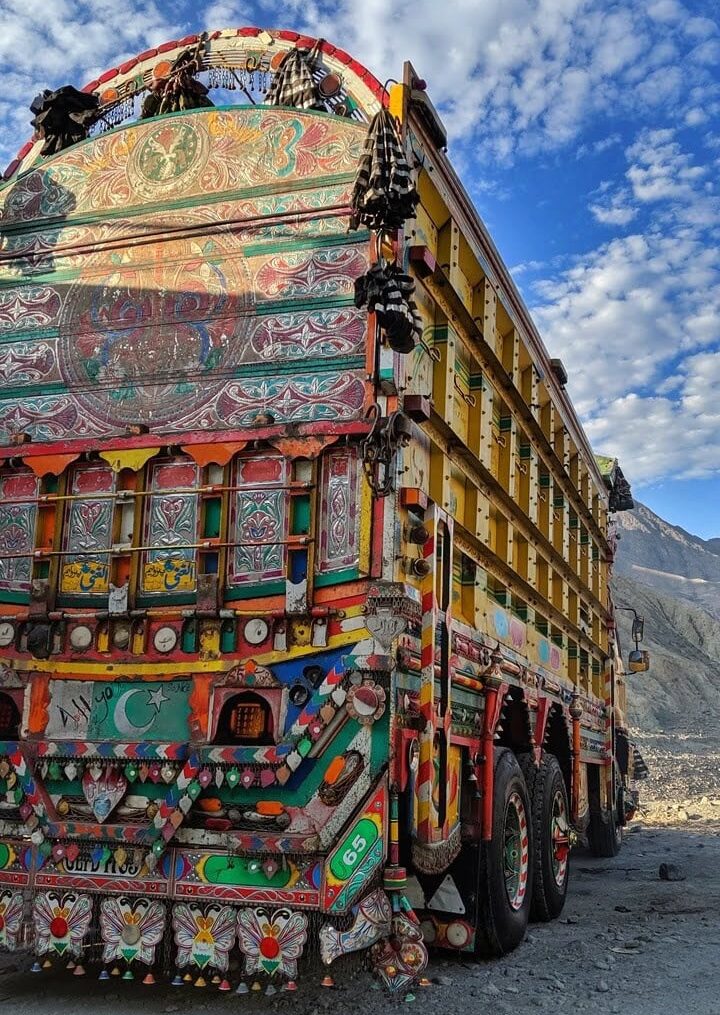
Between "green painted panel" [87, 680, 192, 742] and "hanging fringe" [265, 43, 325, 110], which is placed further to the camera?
"hanging fringe" [265, 43, 325, 110]

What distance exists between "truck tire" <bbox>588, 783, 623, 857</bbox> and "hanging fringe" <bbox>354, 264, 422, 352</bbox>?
8092 millimetres

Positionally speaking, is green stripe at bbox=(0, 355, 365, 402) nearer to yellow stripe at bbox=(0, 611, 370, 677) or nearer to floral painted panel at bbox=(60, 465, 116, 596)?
floral painted panel at bbox=(60, 465, 116, 596)

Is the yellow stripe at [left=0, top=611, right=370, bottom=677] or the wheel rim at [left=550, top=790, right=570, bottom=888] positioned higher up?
the yellow stripe at [left=0, top=611, right=370, bottom=677]

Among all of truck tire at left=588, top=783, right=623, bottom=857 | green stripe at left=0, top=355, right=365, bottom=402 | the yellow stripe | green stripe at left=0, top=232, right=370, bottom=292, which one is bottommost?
truck tire at left=588, top=783, right=623, bottom=857

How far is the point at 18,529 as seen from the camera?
A: 4.91 meters

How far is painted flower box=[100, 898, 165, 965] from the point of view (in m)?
4.16

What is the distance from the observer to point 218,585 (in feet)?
14.8

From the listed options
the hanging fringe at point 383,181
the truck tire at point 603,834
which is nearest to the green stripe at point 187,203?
the hanging fringe at point 383,181

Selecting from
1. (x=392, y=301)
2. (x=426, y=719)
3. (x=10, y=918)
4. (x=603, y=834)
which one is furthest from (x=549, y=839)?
(x=603, y=834)

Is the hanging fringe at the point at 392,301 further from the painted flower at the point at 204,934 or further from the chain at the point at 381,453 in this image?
the painted flower at the point at 204,934

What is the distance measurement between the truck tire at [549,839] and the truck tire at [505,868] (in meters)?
0.36

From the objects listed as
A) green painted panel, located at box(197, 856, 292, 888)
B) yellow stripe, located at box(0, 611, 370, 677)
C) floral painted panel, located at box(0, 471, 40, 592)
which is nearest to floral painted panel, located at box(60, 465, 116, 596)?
floral painted panel, located at box(0, 471, 40, 592)

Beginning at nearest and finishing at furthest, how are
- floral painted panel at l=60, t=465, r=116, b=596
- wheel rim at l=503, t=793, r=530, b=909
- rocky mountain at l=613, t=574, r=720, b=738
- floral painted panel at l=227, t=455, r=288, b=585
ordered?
floral painted panel at l=227, t=455, r=288, b=585, floral painted panel at l=60, t=465, r=116, b=596, wheel rim at l=503, t=793, r=530, b=909, rocky mountain at l=613, t=574, r=720, b=738

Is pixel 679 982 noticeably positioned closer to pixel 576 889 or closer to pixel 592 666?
pixel 576 889
